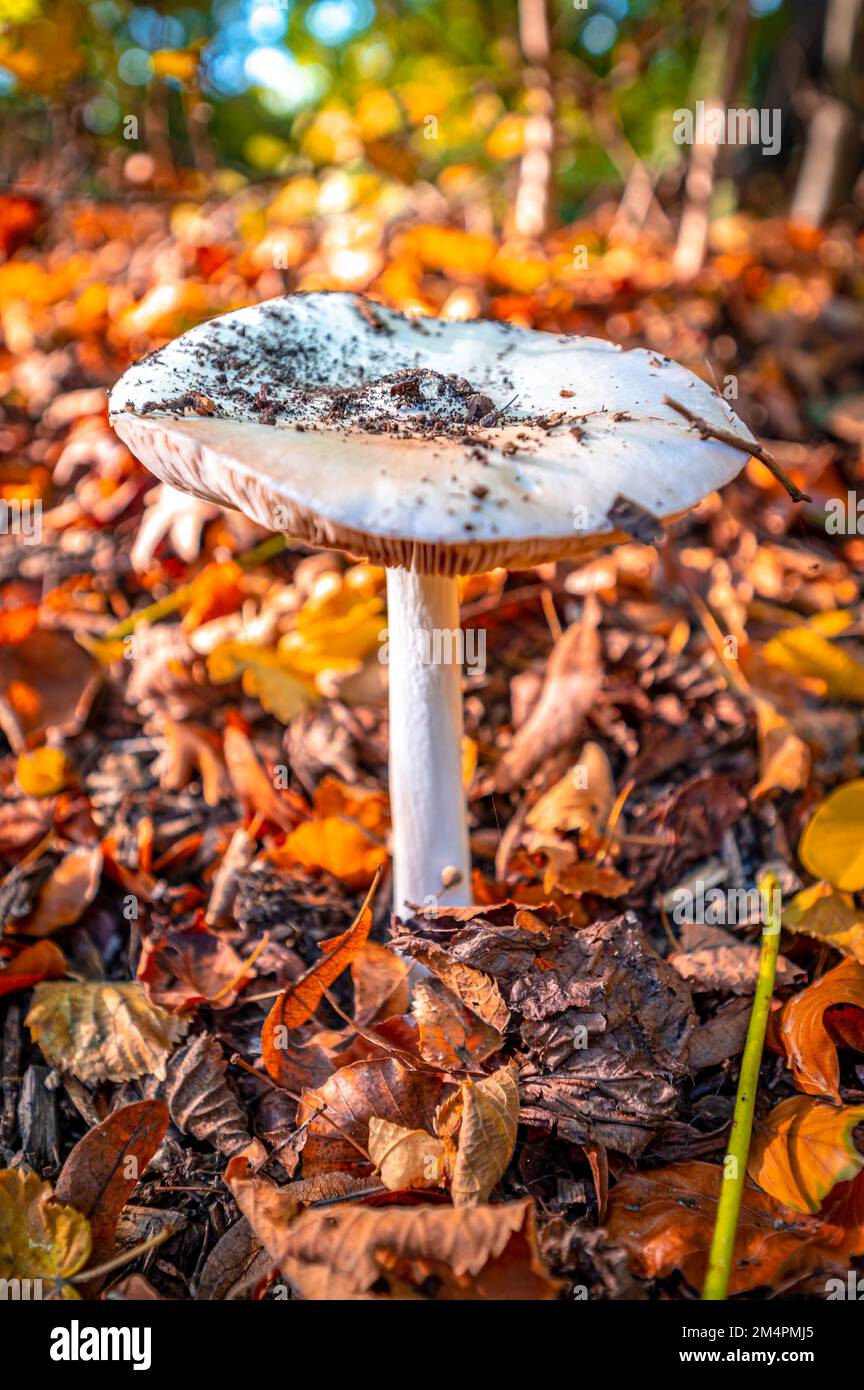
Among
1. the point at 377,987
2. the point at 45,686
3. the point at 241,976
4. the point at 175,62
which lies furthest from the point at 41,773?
the point at 175,62

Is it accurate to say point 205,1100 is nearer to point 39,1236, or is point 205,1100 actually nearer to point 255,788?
point 39,1236

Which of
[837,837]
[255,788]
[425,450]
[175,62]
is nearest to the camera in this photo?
[425,450]

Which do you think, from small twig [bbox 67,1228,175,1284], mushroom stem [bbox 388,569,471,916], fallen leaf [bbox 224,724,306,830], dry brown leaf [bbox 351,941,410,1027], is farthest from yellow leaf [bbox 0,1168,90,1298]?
fallen leaf [bbox 224,724,306,830]

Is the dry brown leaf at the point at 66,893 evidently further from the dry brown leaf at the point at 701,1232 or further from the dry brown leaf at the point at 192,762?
the dry brown leaf at the point at 701,1232

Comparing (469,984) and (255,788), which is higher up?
(255,788)
